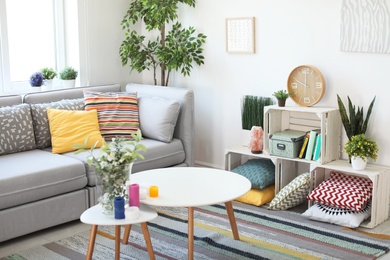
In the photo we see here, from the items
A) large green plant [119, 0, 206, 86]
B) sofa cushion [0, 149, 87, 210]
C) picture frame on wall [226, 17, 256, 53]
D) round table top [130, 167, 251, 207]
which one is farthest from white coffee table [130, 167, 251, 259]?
large green plant [119, 0, 206, 86]

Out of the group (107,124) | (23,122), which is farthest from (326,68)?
(23,122)

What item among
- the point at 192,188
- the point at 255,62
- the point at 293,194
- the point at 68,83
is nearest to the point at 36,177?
the point at 192,188

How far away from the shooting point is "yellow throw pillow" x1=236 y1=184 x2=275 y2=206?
14.1ft

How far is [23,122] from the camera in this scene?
4.19 metres

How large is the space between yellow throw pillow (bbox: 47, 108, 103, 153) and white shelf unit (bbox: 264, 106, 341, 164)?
125cm

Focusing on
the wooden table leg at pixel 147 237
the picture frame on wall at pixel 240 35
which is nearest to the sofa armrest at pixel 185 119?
the picture frame on wall at pixel 240 35

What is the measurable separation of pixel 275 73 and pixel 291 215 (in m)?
1.11

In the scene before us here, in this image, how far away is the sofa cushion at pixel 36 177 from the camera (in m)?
3.57

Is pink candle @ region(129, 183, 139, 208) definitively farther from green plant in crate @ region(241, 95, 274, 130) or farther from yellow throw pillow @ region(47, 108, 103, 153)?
green plant in crate @ region(241, 95, 274, 130)

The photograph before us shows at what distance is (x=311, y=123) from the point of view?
4.40 meters

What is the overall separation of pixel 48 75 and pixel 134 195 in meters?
2.21

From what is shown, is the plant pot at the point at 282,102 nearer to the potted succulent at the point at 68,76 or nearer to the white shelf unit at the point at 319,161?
the white shelf unit at the point at 319,161

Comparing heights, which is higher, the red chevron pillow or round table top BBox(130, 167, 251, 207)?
round table top BBox(130, 167, 251, 207)

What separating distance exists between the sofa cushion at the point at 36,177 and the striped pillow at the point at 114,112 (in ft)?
1.82
